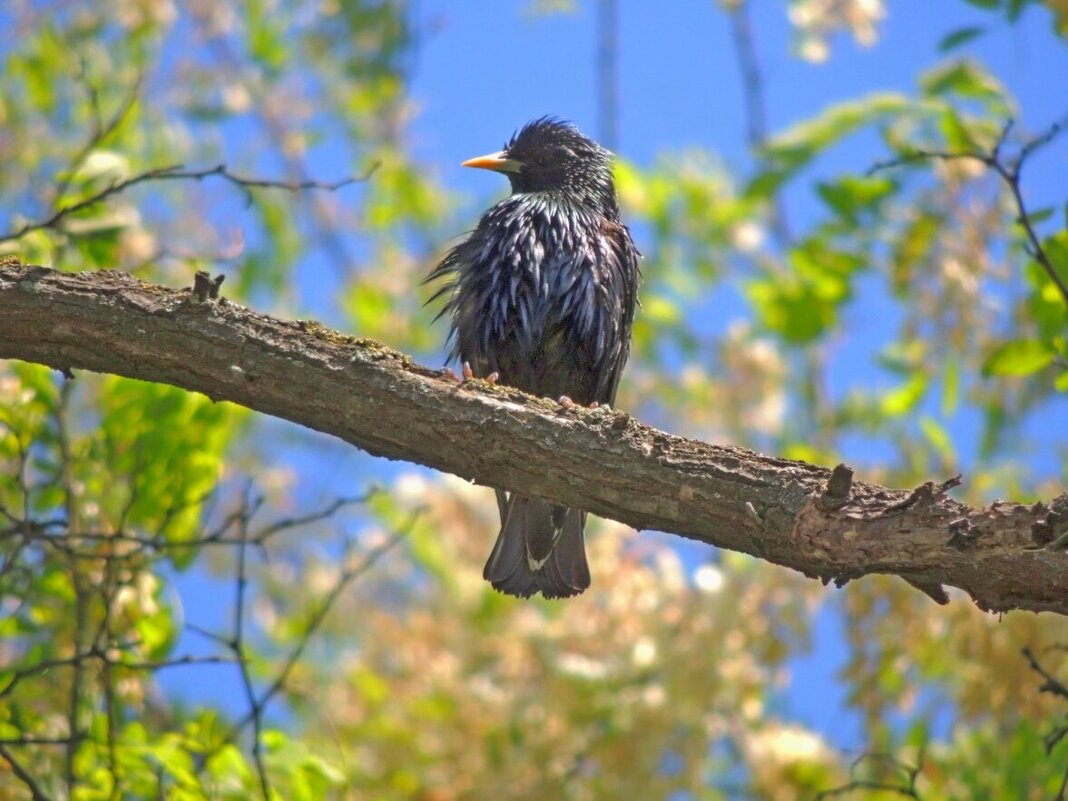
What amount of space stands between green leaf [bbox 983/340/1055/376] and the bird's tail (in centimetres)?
132

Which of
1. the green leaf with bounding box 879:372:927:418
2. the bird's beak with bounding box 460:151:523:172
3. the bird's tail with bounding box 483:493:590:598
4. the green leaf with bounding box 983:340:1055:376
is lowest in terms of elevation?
the bird's tail with bounding box 483:493:590:598

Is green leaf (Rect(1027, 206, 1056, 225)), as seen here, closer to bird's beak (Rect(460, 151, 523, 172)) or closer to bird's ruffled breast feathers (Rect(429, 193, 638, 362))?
bird's ruffled breast feathers (Rect(429, 193, 638, 362))

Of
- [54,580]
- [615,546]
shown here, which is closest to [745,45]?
[615,546]

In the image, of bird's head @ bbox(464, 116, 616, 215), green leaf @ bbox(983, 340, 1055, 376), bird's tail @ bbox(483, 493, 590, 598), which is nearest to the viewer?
green leaf @ bbox(983, 340, 1055, 376)

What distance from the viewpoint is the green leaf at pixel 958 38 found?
14.5 feet

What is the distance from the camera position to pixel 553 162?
18.5 ft

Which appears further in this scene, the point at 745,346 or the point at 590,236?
the point at 745,346

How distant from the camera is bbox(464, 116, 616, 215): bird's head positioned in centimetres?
554

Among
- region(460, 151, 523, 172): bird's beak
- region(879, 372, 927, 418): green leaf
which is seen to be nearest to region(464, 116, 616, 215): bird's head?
region(460, 151, 523, 172): bird's beak

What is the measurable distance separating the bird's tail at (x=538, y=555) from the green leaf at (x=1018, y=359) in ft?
4.32

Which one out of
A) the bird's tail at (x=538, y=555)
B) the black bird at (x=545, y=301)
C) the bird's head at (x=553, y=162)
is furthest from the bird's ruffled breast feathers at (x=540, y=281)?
the bird's tail at (x=538, y=555)

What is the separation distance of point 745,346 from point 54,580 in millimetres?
4825

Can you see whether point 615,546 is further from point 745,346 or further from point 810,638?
point 745,346

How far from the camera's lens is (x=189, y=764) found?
3.50 m
